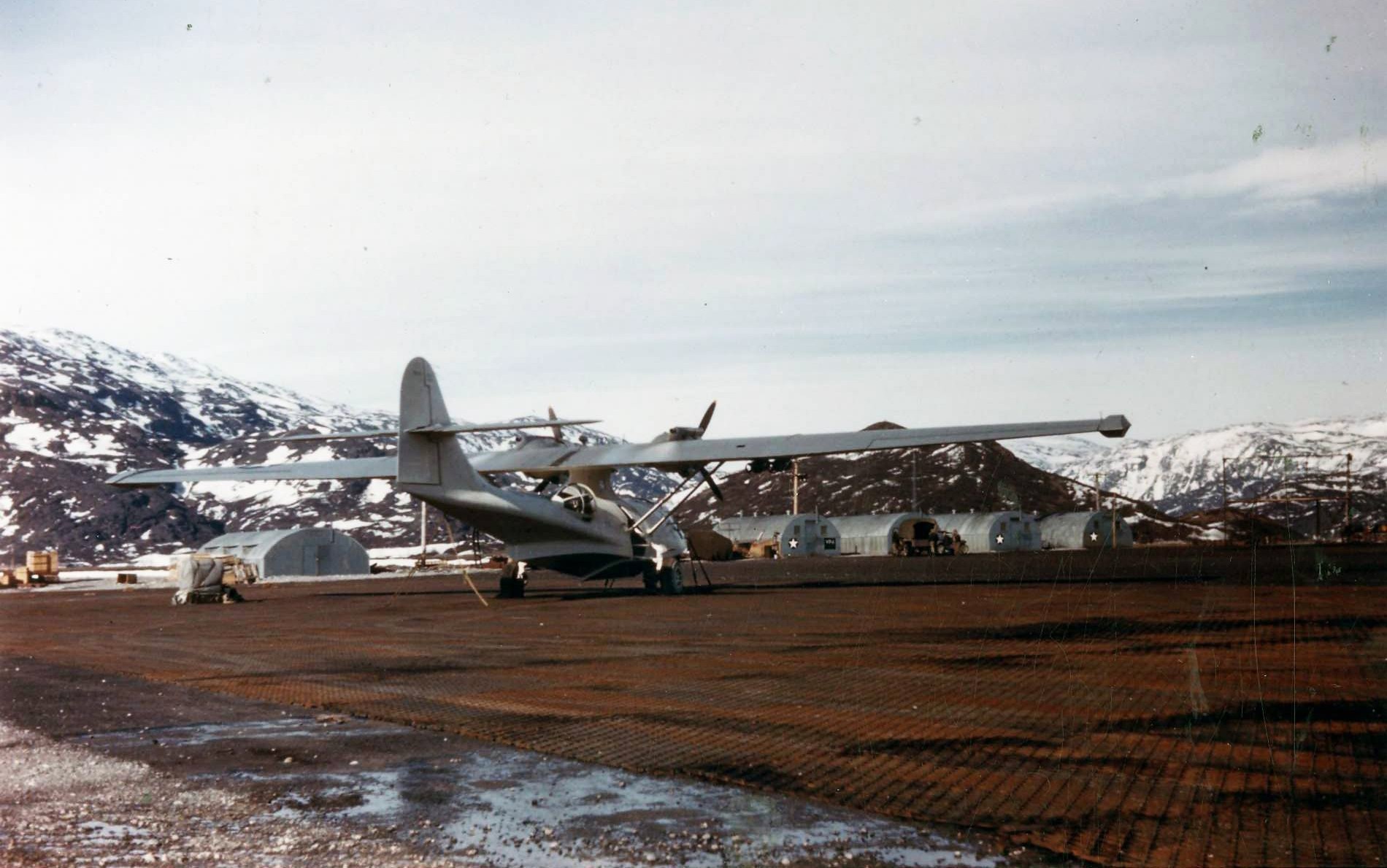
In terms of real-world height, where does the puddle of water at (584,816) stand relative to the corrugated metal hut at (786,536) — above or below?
above

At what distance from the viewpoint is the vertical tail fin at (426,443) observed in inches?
1178

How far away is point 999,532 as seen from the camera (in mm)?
92875

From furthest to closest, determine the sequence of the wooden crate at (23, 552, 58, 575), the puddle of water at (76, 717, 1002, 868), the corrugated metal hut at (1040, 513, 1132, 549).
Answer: the corrugated metal hut at (1040, 513, 1132, 549), the wooden crate at (23, 552, 58, 575), the puddle of water at (76, 717, 1002, 868)

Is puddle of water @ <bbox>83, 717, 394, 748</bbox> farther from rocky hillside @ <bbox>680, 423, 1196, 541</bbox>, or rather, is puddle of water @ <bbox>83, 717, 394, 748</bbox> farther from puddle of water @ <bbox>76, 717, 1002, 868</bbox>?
rocky hillside @ <bbox>680, 423, 1196, 541</bbox>

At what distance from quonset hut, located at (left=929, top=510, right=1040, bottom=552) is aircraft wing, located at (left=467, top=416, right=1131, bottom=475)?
60864 mm

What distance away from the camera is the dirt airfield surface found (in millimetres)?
6574

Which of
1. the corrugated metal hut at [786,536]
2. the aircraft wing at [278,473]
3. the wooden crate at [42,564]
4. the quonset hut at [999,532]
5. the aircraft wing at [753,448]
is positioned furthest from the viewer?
the corrugated metal hut at [786,536]

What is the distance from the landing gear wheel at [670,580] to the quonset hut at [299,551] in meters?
40.7

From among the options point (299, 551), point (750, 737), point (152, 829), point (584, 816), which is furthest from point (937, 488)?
point (152, 829)

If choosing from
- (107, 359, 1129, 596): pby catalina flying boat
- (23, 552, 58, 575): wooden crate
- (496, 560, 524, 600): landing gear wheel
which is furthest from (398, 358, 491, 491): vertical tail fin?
(23, 552, 58, 575): wooden crate

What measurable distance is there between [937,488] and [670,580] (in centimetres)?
13588

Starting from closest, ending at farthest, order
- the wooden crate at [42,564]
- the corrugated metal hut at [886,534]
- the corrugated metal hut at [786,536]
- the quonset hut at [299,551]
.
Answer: the quonset hut at [299,551], the wooden crate at [42,564], the corrugated metal hut at [886,534], the corrugated metal hut at [786,536]

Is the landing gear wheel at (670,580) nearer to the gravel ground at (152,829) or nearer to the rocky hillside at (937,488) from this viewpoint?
the gravel ground at (152,829)

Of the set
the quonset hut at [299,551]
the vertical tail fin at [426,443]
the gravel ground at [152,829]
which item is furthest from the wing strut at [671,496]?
the quonset hut at [299,551]
